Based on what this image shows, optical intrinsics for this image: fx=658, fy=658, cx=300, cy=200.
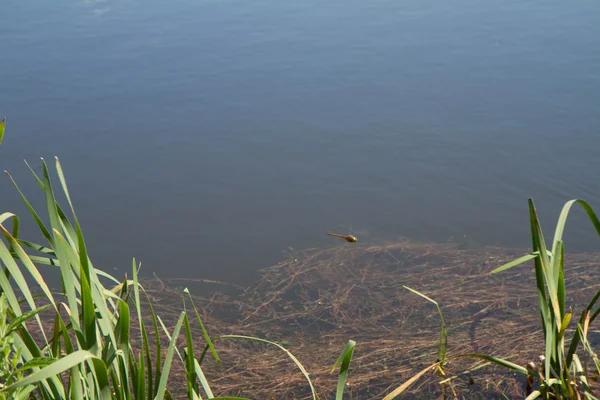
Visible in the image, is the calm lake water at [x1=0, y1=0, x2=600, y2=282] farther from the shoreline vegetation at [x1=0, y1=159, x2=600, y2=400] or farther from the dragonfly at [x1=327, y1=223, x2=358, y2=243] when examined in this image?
the shoreline vegetation at [x1=0, y1=159, x2=600, y2=400]

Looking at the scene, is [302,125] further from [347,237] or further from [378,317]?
[378,317]

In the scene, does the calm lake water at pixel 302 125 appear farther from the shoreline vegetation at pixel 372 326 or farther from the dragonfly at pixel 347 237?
the shoreline vegetation at pixel 372 326

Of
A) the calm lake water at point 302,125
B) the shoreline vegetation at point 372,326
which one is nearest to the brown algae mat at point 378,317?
the shoreline vegetation at point 372,326

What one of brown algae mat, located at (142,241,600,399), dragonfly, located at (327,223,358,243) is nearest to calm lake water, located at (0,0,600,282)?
dragonfly, located at (327,223,358,243)

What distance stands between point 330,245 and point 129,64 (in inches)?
185

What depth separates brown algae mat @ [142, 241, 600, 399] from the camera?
3.46m

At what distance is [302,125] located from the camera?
6766 millimetres

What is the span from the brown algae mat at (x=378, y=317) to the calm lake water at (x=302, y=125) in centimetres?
29

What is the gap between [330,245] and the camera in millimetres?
5027

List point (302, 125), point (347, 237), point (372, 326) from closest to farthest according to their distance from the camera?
1. point (372, 326)
2. point (347, 237)
3. point (302, 125)

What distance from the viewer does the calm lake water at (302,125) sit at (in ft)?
17.3

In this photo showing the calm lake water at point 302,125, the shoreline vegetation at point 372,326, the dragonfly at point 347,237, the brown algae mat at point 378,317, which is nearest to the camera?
the shoreline vegetation at point 372,326

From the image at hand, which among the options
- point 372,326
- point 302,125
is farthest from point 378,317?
point 302,125

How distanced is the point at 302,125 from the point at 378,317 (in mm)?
3079
